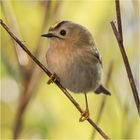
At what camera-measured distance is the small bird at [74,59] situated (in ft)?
5.85

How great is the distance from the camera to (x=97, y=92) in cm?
208

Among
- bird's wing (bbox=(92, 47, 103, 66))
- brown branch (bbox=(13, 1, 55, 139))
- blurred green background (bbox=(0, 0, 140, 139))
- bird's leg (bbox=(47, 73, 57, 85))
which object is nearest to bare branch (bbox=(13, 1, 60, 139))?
brown branch (bbox=(13, 1, 55, 139))

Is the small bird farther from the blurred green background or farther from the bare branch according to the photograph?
the bare branch

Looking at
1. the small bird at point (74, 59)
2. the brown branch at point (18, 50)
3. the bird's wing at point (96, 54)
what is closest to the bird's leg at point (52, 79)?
the small bird at point (74, 59)

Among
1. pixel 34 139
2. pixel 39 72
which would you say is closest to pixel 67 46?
pixel 34 139

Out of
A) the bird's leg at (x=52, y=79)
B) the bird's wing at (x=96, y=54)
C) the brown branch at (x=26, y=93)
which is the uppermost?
the brown branch at (x=26, y=93)

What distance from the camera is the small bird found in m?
1.78

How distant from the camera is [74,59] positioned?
5.95 feet

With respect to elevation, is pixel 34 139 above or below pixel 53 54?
below

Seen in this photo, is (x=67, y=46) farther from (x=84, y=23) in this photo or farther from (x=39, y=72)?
(x=39, y=72)

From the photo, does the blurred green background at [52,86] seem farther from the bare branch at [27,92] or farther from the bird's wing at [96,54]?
the bare branch at [27,92]

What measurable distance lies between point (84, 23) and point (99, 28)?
299mm

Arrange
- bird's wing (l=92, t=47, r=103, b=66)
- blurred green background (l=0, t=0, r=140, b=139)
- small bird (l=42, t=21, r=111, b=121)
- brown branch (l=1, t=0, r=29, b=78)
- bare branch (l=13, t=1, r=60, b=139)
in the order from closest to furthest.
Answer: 1. bare branch (l=13, t=1, r=60, b=139)
2. brown branch (l=1, t=0, r=29, b=78)
3. blurred green background (l=0, t=0, r=140, b=139)
4. small bird (l=42, t=21, r=111, b=121)
5. bird's wing (l=92, t=47, r=103, b=66)

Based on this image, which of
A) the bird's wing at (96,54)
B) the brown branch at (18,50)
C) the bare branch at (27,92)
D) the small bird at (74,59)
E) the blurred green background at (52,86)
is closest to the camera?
the bare branch at (27,92)
